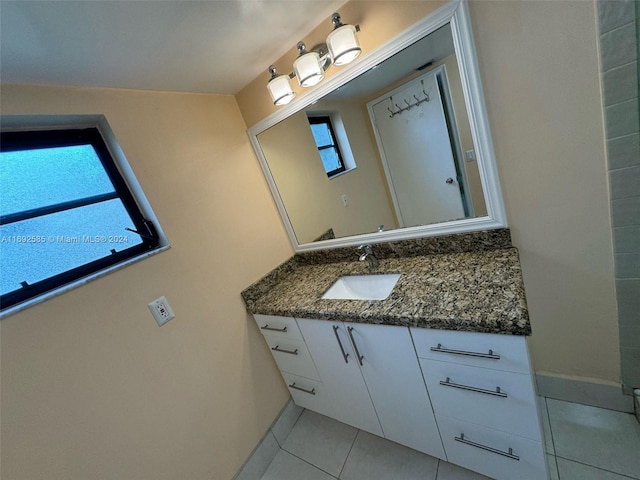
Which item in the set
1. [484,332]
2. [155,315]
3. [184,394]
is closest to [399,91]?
[484,332]

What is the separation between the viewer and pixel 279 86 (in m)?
1.30

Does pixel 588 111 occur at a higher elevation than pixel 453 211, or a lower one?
higher

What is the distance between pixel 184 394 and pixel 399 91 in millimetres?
1783

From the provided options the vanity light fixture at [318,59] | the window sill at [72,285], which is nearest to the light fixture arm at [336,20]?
the vanity light fixture at [318,59]

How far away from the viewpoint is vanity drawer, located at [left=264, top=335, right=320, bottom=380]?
4.70ft

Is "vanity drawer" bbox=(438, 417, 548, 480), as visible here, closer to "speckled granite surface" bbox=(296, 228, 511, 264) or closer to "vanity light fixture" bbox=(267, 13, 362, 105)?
"speckled granite surface" bbox=(296, 228, 511, 264)

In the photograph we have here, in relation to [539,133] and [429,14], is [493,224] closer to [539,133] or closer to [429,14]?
[539,133]

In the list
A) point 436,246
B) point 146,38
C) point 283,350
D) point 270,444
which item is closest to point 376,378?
point 283,350

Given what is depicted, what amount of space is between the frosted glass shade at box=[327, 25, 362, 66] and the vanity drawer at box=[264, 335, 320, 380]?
1.38m

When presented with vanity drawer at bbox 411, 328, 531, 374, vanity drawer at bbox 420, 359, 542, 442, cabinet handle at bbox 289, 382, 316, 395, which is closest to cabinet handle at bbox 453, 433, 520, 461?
vanity drawer at bbox 420, 359, 542, 442

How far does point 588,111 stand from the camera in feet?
2.96

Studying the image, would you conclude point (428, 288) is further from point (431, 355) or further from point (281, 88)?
point (281, 88)

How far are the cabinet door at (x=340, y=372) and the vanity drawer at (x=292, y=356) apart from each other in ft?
0.17

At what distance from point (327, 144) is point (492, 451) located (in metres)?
1.61
